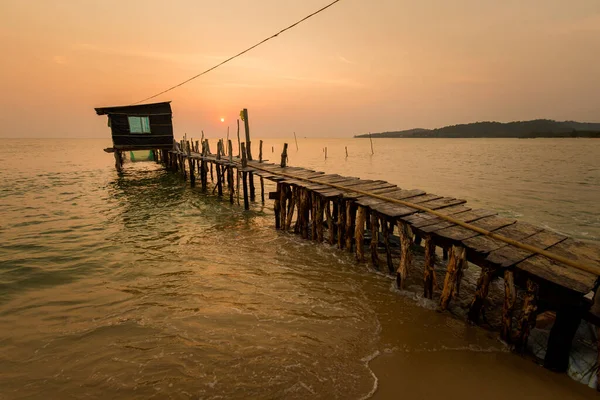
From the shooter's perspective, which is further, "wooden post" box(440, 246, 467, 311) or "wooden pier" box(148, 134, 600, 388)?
"wooden post" box(440, 246, 467, 311)

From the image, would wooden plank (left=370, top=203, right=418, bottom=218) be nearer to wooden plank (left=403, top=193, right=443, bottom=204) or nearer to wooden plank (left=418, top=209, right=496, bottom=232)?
wooden plank (left=403, top=193, right=443, bottom=204)

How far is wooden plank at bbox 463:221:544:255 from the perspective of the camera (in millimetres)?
4621

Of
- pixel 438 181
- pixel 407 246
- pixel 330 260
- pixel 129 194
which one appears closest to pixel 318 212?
pixel 330 260

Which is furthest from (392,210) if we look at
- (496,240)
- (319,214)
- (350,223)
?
(319,214)

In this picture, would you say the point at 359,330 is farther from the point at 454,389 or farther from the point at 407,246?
the point at 407,246

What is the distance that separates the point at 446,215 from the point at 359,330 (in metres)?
3.03

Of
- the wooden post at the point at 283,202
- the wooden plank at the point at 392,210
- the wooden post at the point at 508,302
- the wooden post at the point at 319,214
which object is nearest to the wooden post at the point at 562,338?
the wooden post at the point at 508,302

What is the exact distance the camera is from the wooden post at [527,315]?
3.99 metres

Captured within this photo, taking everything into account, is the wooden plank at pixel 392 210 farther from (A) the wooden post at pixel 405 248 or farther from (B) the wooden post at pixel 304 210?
(B) the wooden post at pixel 304 210

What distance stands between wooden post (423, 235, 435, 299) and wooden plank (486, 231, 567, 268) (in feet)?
3.32

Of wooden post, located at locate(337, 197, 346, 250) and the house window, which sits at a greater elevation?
the house window

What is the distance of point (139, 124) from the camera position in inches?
938

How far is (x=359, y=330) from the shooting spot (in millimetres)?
4859

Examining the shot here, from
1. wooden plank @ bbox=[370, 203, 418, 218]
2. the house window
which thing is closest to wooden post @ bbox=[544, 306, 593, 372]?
wooden plank @ bbox=[370, 203, 418, 218]
